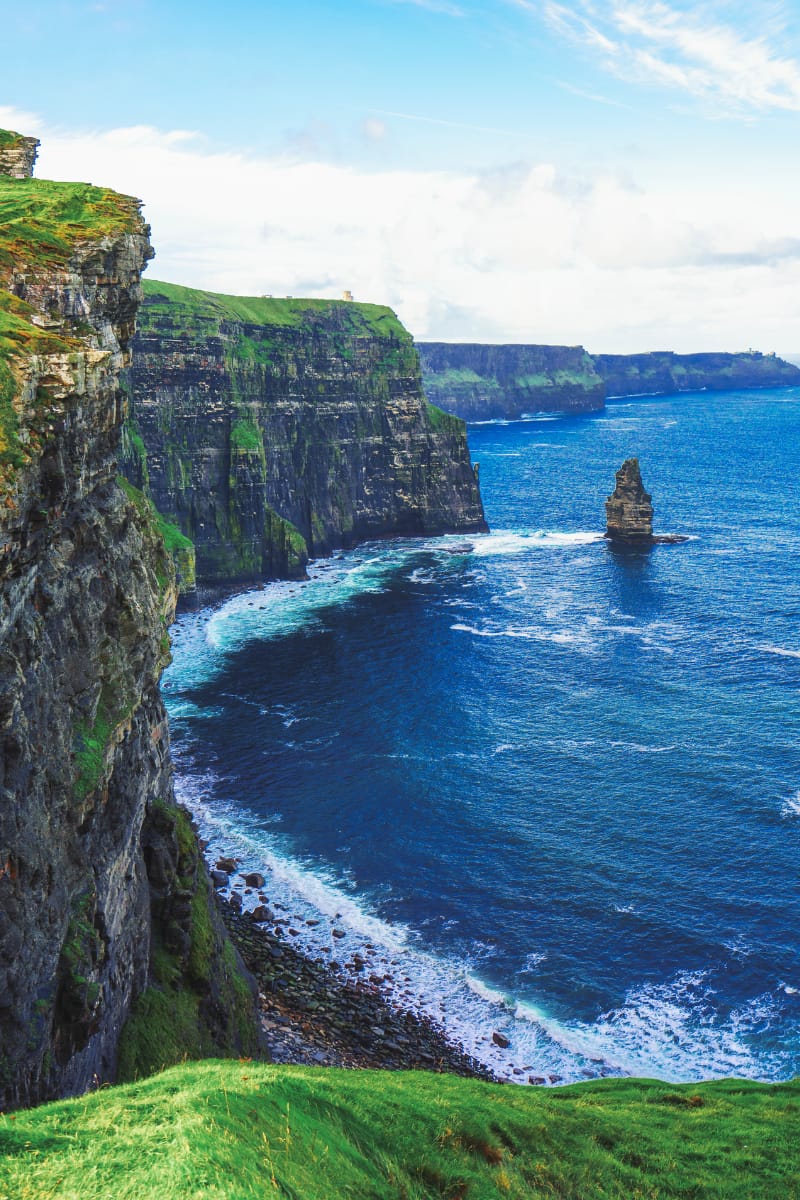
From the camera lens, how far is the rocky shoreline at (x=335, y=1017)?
2076 inches

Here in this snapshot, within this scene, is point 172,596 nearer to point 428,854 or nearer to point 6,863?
point 6,863

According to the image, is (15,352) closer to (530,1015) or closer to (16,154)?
(16,154)

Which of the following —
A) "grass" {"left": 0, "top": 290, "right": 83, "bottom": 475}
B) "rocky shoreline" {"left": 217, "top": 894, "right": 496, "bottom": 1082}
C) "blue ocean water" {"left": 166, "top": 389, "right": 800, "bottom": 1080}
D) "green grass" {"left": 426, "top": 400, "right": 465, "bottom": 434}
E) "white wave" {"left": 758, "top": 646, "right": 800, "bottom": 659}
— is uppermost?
"green grass" {"left": 426, "top": 400, "right": 465, "bottom": 434}

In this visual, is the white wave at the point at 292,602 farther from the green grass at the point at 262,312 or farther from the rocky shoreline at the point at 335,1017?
the rocky shoreline at the point at 335,1017

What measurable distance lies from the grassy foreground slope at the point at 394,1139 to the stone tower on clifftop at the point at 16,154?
5141 centimetres

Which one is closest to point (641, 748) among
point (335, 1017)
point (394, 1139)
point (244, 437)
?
point (335, 1017)

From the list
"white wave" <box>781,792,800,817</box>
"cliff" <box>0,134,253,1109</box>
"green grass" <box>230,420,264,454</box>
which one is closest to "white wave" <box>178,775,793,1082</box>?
"cliff" <box>0,134,253,1109</box>

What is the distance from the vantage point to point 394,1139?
87.3 ft

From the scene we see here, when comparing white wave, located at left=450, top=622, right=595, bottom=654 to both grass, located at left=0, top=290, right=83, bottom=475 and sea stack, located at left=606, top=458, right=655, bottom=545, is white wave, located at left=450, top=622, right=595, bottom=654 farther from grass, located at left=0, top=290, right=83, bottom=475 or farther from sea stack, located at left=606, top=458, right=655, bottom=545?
grass, located at left=0, top=290, right=83, bottom=475

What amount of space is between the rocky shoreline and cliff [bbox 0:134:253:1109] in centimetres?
644

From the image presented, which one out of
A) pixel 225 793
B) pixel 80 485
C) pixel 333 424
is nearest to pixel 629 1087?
pixel 80 485

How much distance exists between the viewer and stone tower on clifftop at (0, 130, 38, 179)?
56875 millimetres

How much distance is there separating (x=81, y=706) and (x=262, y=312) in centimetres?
13890

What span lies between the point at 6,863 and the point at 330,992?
3601cm
